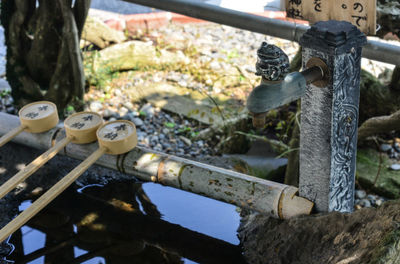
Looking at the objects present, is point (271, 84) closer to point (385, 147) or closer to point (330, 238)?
point (330, 238)

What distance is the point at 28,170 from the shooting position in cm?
264

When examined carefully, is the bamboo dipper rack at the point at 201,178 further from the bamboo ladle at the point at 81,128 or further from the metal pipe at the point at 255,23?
the metal pipe at the point at 255,23

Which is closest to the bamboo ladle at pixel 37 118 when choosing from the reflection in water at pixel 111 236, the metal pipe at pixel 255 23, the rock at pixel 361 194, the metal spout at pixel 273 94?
the reflection in water at pixel 111 236

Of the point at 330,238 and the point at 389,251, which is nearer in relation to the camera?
the point at 389,251

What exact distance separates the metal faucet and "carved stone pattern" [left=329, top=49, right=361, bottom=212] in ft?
0.81

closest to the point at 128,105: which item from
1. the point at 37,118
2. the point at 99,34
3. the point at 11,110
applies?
the point at 11,110

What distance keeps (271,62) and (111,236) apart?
4.72 ft

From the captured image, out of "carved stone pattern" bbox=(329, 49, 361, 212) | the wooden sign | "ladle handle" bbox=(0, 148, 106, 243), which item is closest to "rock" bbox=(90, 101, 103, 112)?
"ladle handle" bbox=(0, 148, 106, 243)

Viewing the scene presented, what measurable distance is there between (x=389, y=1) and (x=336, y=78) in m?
1.49

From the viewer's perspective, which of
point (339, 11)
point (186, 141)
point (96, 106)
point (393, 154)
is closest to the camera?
point (339, 11)

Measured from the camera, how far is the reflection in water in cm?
274

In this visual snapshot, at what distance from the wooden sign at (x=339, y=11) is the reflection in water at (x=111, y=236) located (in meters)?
1.22

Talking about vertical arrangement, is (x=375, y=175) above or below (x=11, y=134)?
below

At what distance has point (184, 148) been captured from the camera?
167 inches
